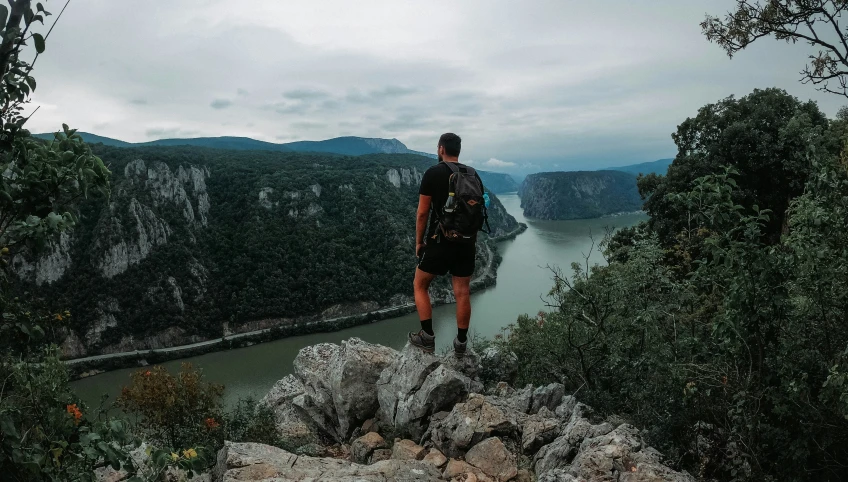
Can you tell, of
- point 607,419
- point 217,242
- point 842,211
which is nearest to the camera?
point 842,211

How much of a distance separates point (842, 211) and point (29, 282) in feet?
242

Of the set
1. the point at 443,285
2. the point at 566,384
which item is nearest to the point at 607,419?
the point at 566,384

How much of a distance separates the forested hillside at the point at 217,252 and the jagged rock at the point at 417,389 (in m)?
61.5

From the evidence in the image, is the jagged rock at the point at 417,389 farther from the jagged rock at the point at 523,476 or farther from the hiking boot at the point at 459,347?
the jagged rock at the point at 523,476

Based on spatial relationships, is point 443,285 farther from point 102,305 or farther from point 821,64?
point 821,64

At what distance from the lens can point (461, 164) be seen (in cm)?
438

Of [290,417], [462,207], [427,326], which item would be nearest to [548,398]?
[427,326]

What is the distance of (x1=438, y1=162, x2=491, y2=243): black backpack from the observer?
4133mm

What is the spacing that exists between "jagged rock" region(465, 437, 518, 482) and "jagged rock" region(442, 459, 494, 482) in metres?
0.06

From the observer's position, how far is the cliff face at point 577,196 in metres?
145

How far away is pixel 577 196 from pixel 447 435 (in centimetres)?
15380

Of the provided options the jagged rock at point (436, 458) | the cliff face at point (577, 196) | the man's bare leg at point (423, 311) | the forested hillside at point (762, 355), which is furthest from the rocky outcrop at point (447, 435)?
the cliff face at point (577, 196)

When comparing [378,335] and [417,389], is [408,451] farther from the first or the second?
[378,335]

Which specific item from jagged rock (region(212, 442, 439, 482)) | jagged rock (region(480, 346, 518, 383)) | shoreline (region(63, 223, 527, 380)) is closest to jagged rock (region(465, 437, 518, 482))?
jagged rock (region(212, 442, 439, 482))
